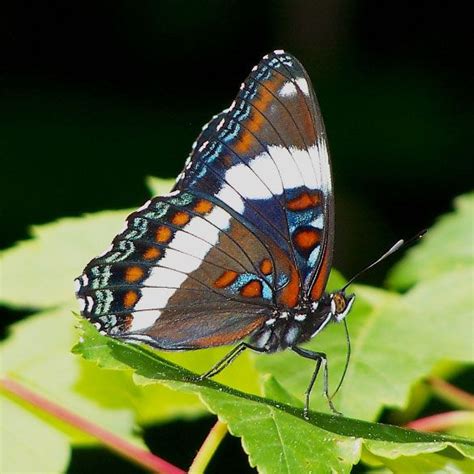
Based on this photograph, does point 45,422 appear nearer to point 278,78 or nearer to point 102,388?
point 102,388

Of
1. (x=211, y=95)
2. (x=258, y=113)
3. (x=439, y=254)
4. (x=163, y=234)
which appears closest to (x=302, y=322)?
(x=163, y=234)

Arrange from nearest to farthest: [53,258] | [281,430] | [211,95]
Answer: [281,430] → [53,258] → [211,95]

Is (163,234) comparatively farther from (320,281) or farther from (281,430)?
(281,430)

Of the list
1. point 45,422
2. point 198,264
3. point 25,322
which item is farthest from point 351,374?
point 25,322

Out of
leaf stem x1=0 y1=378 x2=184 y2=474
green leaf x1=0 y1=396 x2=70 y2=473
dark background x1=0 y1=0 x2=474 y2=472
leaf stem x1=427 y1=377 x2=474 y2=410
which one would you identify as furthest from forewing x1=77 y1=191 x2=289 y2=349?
dark background x1=0 y1=0 x2=474 y2=472

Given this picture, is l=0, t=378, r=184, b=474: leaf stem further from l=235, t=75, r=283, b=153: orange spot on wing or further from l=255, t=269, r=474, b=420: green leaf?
l=235, t=75, r=283, b=153: orange spot on wing

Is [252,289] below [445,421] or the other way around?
the other way around
